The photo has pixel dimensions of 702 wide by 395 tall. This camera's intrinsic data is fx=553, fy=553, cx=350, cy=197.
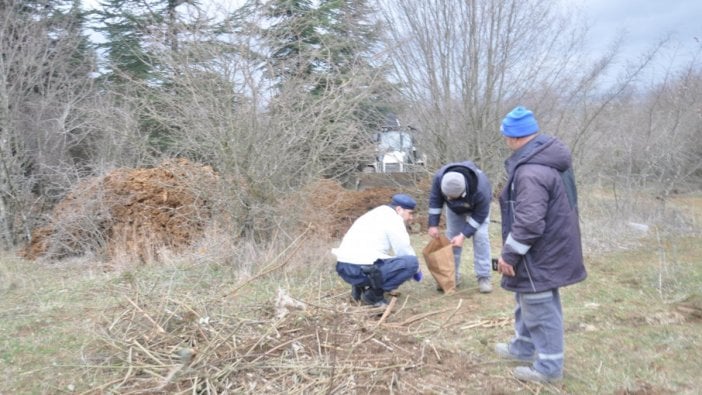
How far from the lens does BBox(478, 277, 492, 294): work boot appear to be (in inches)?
225

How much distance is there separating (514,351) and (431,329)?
737 millimetres

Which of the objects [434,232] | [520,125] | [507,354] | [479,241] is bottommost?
[507,354]

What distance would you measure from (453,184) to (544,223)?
1961mm

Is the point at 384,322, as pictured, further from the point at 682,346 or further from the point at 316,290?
the point at 682,346

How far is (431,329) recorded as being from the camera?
436 cm

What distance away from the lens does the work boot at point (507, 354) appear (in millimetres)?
3749

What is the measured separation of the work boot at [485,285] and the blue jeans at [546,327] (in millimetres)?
2277

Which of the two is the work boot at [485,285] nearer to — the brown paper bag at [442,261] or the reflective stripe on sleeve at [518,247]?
the brown paper bag at [442,261]

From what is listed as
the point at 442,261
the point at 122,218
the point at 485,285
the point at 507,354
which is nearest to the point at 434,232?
the point at 442,261

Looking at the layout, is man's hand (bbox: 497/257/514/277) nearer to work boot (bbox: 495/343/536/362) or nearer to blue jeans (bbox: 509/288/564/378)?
blue jeans (bbox: 509/288/564/378)

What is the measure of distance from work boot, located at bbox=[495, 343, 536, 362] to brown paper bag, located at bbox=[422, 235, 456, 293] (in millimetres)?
1595

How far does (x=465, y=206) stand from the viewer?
17.7 ft

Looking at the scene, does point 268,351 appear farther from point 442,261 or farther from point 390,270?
point 442,261

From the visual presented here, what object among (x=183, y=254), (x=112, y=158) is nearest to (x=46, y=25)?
(x=112, y=158)
